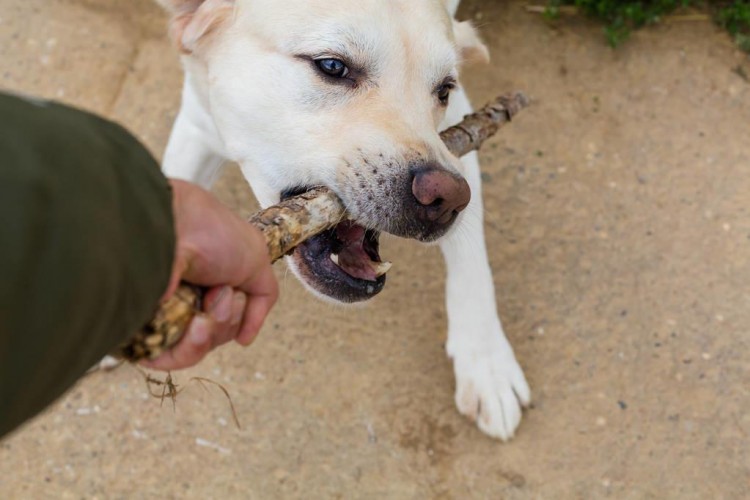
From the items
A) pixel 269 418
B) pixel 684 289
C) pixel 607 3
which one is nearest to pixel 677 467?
→ pixel 684 289

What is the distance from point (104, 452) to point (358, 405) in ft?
2.72

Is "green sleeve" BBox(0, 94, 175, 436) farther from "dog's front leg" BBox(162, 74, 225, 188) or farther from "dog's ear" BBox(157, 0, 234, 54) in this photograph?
"dog's front leg" BBox(162, 74, 225, 188)

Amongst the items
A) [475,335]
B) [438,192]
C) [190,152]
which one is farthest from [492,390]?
[190,152]

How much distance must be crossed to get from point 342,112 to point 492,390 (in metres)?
1.09

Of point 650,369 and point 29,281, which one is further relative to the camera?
point 650,369

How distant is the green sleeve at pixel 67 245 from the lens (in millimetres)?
933

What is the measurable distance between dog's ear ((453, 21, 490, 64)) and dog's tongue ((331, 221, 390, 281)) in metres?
0.75

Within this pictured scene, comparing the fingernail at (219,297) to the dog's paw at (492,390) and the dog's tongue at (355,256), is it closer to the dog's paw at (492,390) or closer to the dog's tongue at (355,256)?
the dog's tongue at (355,256)

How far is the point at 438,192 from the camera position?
75.5 inches

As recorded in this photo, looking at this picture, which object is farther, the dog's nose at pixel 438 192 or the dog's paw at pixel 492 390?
the dog's paw at pixel 492 390

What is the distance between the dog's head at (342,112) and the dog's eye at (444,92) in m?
0.09

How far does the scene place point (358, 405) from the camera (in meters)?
2.60

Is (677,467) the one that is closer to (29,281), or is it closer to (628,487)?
(628,487)

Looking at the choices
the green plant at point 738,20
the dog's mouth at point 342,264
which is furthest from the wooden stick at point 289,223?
the green plant at point 738,20
